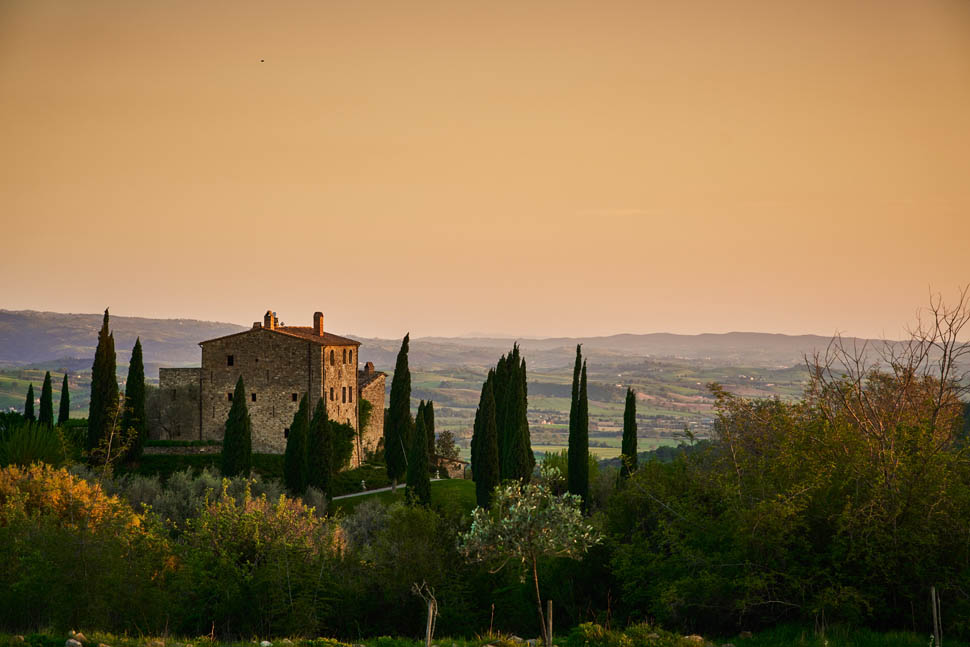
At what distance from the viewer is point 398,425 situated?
54.6 meters

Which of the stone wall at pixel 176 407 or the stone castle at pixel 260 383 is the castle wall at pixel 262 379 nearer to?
the stone castle at pixel 260 383

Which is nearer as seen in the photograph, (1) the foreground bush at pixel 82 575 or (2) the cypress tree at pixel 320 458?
(1) the foreground bush at pixel 82 575

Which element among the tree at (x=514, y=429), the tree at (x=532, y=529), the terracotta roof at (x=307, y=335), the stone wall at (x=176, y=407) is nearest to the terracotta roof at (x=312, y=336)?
the terracotta roof at (x=307, y=335)

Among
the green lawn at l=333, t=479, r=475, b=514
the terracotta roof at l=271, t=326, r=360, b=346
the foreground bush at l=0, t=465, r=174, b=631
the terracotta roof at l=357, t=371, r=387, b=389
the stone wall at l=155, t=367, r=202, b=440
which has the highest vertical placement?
the terracotta roof at l=271, t=326, r=360, b=346

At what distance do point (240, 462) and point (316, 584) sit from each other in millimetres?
26087

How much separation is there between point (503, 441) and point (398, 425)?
7.78 meters

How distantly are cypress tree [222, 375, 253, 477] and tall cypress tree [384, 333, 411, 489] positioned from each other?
849cm

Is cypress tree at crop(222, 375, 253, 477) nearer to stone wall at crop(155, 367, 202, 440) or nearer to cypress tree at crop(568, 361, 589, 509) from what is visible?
stone wall at crop(155, 367, 202, 440)

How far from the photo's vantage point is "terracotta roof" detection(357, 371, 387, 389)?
6781cm

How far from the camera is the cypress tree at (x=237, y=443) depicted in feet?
164

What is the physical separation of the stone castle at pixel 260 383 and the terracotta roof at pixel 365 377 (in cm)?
491

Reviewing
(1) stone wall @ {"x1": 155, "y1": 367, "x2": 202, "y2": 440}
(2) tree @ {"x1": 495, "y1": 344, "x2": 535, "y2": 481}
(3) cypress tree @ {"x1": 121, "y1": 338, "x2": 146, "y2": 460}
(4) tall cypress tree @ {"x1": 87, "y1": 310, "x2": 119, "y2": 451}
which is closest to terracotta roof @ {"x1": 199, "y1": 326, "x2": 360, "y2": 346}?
(1) stone wall @ {"x1": 155, "y1": 367, "x2": 202, "y2": 440}

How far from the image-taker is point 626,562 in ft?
80.4

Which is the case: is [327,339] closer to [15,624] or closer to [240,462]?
[240,462]
